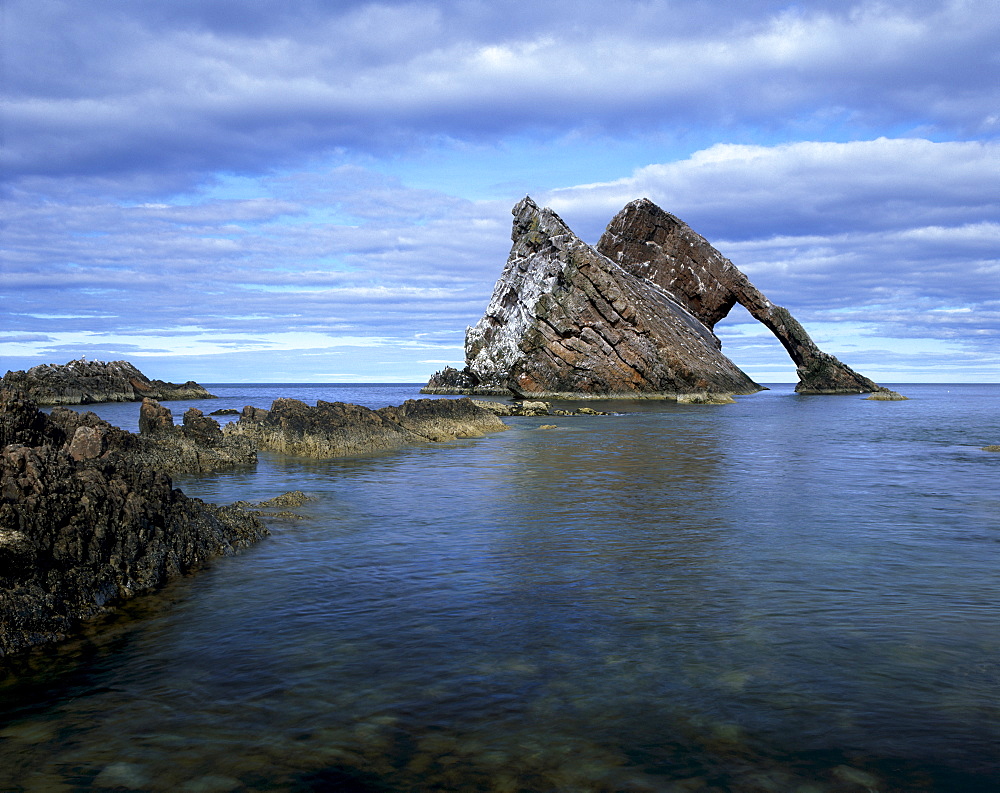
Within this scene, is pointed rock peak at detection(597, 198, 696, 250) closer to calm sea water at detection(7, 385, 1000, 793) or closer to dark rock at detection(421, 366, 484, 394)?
dark rock at detection(421, 366, 484, 394)

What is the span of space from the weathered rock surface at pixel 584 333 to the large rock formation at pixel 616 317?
0.37 feet

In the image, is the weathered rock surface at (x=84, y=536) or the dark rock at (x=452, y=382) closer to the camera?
the weathered rock surface at (x=84, y=536)

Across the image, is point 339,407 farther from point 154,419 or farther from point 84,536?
point 84,536

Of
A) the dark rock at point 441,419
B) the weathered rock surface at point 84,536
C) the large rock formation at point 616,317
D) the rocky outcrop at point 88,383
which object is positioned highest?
the large rock formation at point 616,317

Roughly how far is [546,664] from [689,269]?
93429 millimetres

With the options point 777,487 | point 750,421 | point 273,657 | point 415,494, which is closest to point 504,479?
point 415,494

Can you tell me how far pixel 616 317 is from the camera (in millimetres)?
76562

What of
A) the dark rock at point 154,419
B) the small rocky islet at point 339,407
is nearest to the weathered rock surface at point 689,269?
the small rocky islet at point 339,407

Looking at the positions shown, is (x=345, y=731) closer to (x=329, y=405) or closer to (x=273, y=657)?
(x=273, y=657)

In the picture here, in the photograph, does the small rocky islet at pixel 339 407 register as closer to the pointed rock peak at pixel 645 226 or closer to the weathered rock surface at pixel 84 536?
the weathered rock surface at pixel 84 536

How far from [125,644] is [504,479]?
13.4 meters

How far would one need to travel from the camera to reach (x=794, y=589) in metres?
9.26

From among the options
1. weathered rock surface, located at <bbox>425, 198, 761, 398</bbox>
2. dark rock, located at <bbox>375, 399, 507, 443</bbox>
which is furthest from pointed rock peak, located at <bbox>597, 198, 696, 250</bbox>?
dark rock, located at <bbox>375, 399, 507, 443</bbox>

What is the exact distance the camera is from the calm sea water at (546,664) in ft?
16.4
